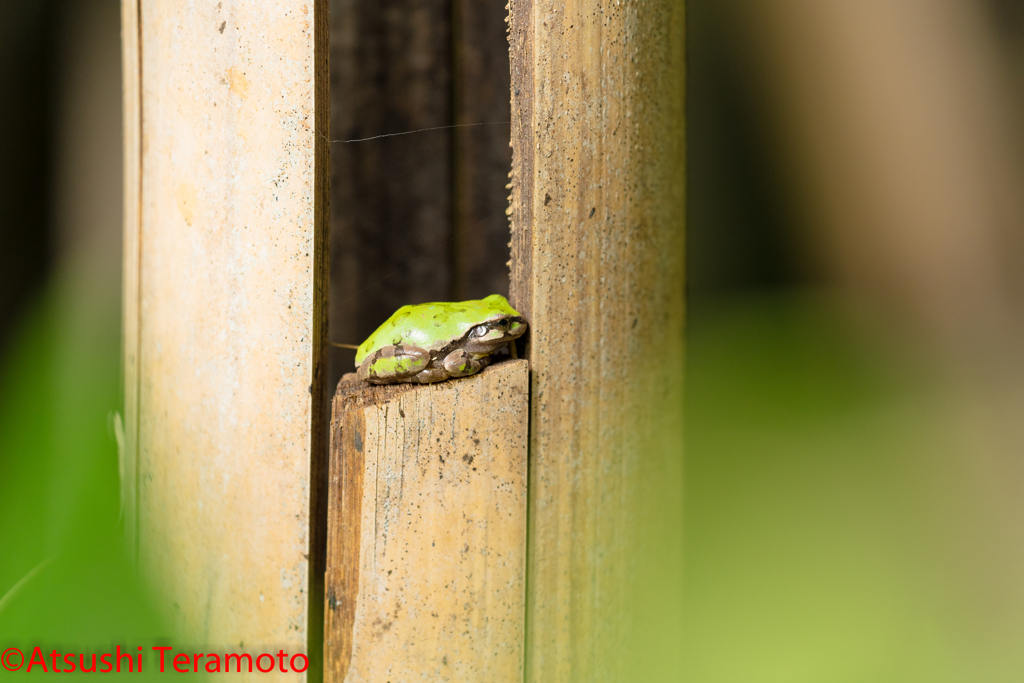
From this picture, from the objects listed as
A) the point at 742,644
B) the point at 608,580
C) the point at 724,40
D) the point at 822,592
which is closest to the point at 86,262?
the point at 608,580

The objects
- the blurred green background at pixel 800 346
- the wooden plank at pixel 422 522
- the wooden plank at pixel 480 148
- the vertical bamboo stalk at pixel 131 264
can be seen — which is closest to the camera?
the wooden plank at pixel 422 522

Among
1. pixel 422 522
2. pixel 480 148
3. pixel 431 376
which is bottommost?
pixel 422 522

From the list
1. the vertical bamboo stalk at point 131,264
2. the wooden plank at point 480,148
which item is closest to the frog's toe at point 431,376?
the vertical bamboo stalk at point 131,264

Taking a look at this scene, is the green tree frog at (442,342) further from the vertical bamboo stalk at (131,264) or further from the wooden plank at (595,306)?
the vertical bamboo stalk at (131,264)

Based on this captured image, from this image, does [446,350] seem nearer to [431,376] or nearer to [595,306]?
[431,376]

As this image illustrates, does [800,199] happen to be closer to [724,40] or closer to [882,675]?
[724,40]

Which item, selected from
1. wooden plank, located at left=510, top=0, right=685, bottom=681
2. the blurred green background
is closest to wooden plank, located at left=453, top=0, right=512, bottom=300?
the blurred green background

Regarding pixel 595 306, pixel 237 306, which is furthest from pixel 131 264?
pixel 595 306
